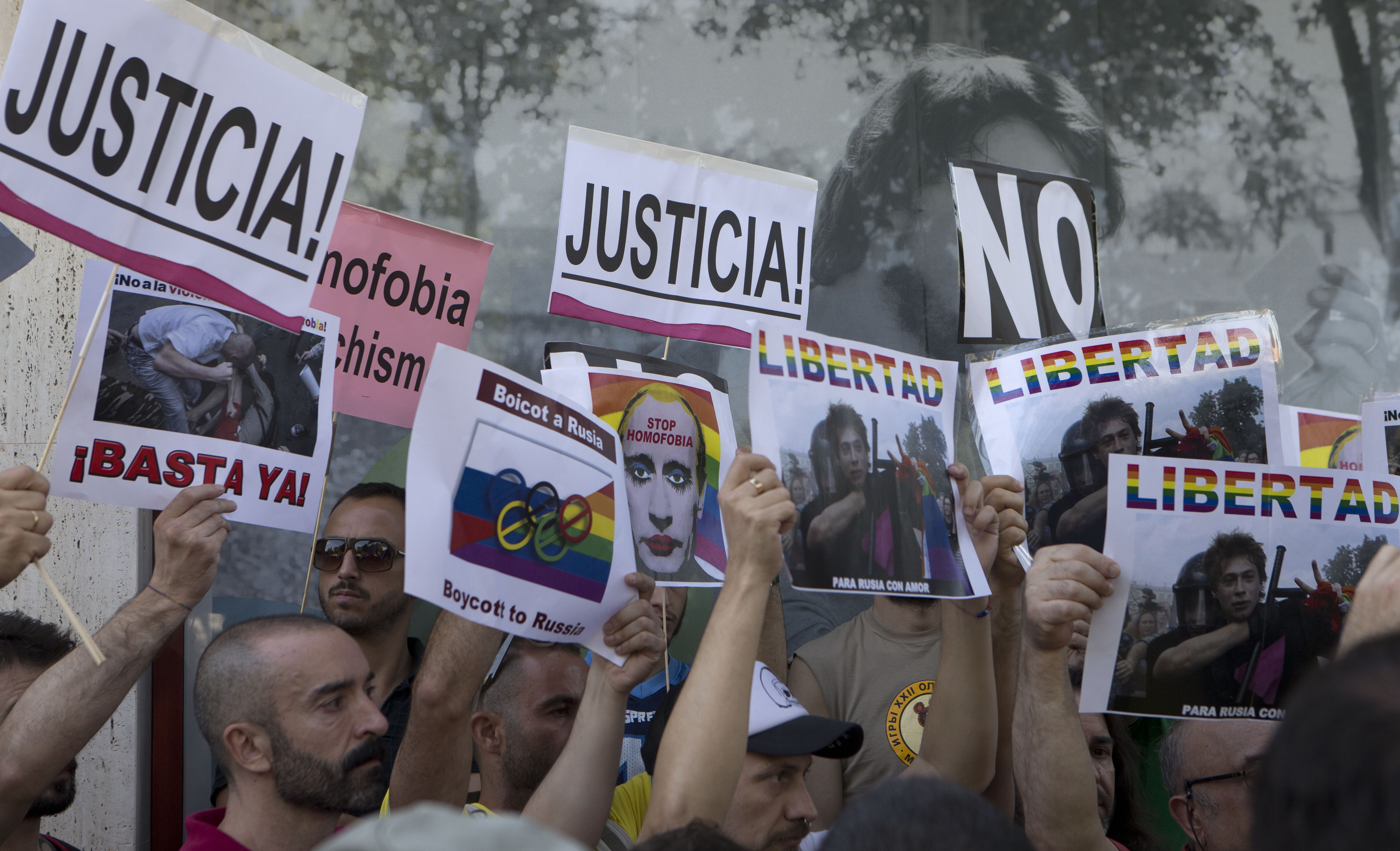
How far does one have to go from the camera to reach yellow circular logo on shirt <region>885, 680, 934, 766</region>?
314 centimetres

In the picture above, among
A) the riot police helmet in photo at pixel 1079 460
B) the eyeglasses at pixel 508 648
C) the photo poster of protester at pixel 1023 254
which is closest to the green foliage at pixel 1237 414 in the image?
the riot police helmet in photo at pixel 1079 460

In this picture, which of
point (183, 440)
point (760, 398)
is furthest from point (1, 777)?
point (760, 398)

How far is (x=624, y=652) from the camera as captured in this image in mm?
2549

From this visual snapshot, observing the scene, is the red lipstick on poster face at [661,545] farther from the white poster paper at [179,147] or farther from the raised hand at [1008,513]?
the white poster paper at [179,147]

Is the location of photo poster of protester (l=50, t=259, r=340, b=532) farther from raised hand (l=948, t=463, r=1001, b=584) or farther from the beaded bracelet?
raised hand (l=948, t=463, r=1001, b=584)

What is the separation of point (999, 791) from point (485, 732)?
52.4 inches

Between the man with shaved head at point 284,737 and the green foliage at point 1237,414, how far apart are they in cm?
204

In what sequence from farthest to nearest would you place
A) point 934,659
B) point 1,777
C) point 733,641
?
point 934,659, point 1,777, point 733,641

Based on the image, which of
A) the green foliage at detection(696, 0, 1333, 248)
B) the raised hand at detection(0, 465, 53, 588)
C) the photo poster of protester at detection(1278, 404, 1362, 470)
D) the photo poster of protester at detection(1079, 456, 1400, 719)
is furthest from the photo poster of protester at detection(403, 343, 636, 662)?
the green foliage at detection(696, 0, 1333, 248)

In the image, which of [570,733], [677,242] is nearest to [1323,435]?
[677,242]

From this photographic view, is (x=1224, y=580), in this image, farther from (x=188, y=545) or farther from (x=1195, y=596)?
(x=188, y=545)

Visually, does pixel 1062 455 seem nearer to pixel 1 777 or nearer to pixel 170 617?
pixel 170 617

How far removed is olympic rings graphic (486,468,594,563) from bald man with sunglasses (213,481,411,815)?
1.20m

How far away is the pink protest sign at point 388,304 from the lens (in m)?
3.56
